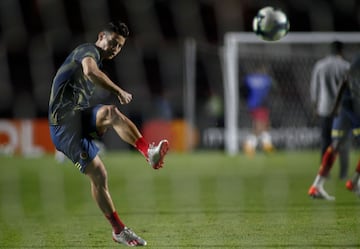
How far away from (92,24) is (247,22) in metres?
5.29

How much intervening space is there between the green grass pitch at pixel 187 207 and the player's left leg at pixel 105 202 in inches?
5.3

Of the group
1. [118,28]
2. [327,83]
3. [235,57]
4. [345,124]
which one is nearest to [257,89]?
[235,57]

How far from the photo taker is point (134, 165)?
51.8 ft

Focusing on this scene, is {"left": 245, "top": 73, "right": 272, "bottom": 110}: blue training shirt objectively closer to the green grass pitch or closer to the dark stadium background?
the green grass pitch

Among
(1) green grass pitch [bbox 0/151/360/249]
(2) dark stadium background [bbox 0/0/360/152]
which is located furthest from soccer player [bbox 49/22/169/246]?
(2) dark stadium background [bbox 0/0/360/152]

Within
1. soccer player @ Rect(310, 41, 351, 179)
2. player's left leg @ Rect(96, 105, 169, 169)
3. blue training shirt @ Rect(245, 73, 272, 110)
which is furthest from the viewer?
blue training shirt @ Rect(245, 73, 272, 110)

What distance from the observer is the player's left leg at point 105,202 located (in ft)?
20.3

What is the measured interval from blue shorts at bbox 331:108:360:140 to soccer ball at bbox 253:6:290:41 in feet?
3.86

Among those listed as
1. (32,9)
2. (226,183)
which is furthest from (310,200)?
(32,9)

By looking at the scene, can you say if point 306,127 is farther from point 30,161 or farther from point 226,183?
point 226,183

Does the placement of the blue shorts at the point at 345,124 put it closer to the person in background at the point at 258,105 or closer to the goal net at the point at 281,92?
the person in background at the point at 258,105

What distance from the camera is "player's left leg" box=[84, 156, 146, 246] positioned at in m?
6.19

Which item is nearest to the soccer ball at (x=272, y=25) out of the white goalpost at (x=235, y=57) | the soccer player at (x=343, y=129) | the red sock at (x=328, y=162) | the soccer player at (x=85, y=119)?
the soccer player at (x=343, y=129)

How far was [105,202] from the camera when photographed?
630 cm
